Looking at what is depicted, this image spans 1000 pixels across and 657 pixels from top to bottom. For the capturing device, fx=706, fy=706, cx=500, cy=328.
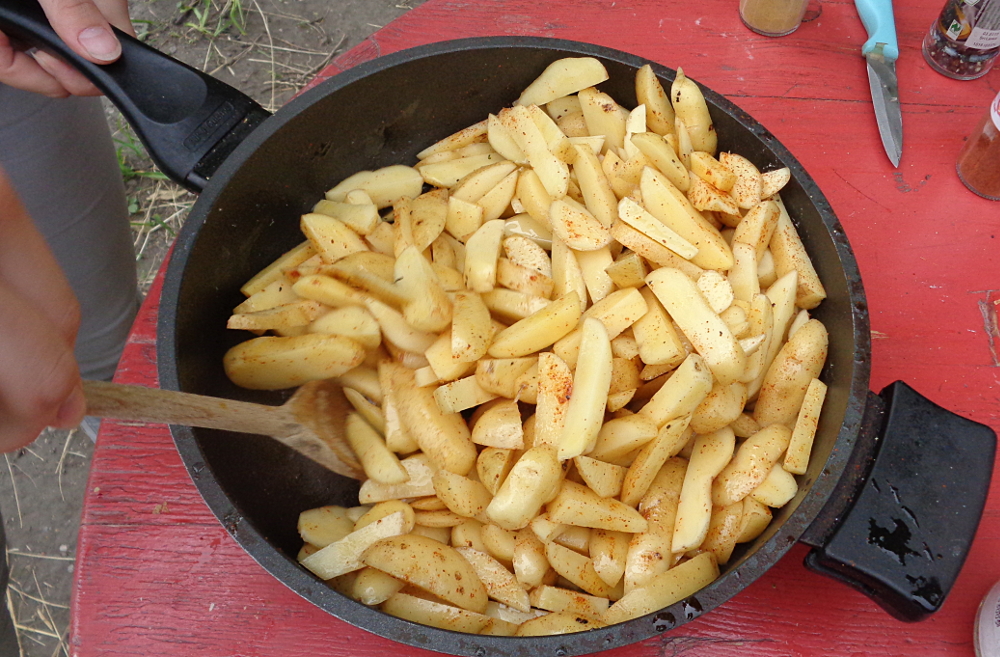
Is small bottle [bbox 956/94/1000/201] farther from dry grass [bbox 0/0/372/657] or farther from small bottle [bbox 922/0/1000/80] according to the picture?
dry grass [bbox 0/0/372/657]

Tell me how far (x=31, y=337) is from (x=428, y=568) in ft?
1.66

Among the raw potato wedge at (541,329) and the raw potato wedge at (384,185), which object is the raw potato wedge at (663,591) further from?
the raw potato wedge at (384,185)

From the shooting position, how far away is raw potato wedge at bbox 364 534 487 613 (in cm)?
84

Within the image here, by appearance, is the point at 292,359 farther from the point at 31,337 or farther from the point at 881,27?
the point at 881,27

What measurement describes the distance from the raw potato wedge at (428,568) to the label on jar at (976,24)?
120cm

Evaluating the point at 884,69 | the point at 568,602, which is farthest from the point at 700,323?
the point at 884,69

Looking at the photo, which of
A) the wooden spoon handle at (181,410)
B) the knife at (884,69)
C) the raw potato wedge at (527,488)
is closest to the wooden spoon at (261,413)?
the wooden spoon handle at (181,410)

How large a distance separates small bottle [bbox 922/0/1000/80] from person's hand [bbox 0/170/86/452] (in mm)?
1365

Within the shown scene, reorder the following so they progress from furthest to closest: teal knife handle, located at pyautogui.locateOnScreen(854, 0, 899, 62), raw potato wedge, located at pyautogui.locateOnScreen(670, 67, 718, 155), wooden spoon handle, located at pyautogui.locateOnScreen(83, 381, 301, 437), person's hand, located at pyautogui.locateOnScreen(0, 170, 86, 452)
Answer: teal knife handle, located at pyautogui.locateOnScreen(854, 0, 899, 62) → raw potato wedge, located at pyautogui.locateOnScreen(670, 67, 718, 155) → wooden spoon handle, located at pyautogui.locateOnScreen(83, 381, 301, 437) → person's hand, located at pyautogui.locateOnScreen(0, 170, 86, 452)

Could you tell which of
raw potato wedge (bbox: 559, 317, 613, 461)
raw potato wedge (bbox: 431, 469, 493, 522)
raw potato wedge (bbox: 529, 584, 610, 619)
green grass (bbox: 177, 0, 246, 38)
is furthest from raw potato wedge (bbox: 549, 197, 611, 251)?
green grass (bbox: 177, 0, 246, 38)

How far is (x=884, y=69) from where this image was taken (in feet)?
4.15

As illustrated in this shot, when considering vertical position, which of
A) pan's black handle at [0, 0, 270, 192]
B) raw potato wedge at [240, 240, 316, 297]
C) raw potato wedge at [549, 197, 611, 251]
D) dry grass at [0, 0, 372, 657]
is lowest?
dry grass at [0, 0, 372, 657]

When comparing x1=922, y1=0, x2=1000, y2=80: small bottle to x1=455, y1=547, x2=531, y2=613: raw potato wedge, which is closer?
x1=455, y1=547, x2=531, y2=613: raw potato wedge

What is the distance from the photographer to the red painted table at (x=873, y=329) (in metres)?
0.88
